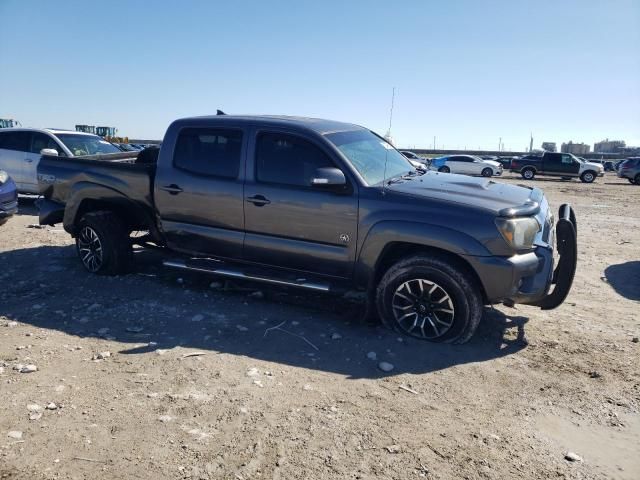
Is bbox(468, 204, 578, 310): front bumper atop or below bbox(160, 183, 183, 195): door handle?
below

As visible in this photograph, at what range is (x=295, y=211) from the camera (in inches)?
184

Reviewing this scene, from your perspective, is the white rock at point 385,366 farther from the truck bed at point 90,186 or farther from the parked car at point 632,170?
the parked car at point 632,170

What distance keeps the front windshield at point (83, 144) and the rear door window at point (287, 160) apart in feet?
22.9

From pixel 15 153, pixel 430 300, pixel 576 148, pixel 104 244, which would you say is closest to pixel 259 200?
pixel 430 300

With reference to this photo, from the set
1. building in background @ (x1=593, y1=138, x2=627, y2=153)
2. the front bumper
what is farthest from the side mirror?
building in background @ (x1=593, y1=138, x2=627, y2=153)

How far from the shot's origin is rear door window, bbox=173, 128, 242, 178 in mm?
5051

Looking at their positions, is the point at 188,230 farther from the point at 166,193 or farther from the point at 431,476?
the point at 431,476

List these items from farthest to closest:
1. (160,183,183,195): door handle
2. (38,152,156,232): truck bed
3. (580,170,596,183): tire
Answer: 1. (580,170,596,183): tire
2. (38,152,156,232): truck bed
3. (160,183,183,195): door handle

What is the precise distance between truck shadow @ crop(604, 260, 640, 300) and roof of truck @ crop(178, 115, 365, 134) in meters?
3.89

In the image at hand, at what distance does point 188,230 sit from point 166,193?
1.55 feet

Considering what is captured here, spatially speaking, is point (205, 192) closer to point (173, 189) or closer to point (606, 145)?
point (173, 189)

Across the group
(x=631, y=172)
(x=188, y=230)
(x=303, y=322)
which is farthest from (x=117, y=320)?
(x=631, y=172)

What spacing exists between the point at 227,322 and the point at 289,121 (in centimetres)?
211

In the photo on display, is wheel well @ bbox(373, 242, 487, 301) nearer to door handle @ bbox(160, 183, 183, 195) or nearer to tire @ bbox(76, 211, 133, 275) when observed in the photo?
door handle @ bbox(160, 183, 183, 195)
